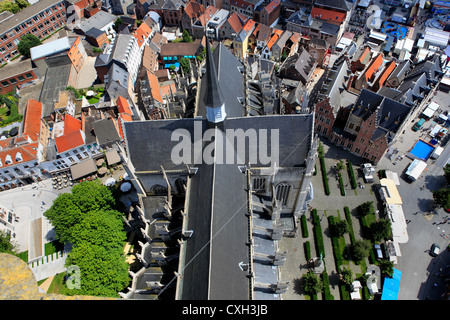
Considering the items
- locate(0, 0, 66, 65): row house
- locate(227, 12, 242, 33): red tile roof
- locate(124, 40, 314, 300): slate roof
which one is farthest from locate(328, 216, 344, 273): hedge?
locate(0, 0, 66, 65): row house

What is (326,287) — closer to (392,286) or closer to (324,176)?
(392,286)

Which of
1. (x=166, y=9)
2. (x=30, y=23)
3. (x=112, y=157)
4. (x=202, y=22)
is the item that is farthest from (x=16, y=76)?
(x=202, y=22)

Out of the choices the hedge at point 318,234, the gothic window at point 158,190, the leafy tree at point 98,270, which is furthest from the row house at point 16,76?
the hedge at point 318,234

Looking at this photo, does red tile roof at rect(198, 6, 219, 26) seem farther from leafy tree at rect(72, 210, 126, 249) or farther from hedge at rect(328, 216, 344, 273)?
hedge at rect(328, 216, 344, 273)
